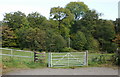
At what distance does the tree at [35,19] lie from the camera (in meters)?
19.6

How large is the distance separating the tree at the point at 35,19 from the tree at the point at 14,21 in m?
1.01

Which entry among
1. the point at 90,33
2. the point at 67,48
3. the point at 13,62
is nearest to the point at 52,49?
the point at 67,48

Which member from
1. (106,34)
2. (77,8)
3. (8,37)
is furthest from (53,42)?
(77,8)

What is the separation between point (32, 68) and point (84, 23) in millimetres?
16119

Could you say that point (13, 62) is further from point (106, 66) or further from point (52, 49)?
point (52, 49)

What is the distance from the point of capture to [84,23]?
71.0 feet

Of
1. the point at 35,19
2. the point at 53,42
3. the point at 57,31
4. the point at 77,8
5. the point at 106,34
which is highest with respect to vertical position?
the point at 77,8

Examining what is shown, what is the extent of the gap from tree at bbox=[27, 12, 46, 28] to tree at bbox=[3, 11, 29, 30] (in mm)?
1008

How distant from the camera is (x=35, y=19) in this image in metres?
19.9

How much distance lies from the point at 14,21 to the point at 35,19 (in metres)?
3.10

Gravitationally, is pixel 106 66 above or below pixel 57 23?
below

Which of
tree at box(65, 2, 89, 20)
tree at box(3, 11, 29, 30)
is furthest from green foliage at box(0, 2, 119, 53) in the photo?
tree at box(65, 2, 89, 20)

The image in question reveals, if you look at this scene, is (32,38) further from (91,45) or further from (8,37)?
(91,45)

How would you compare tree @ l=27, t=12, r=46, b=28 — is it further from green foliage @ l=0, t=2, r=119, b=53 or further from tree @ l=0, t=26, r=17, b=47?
tree @ l=0, t=26, r=17, b=47
